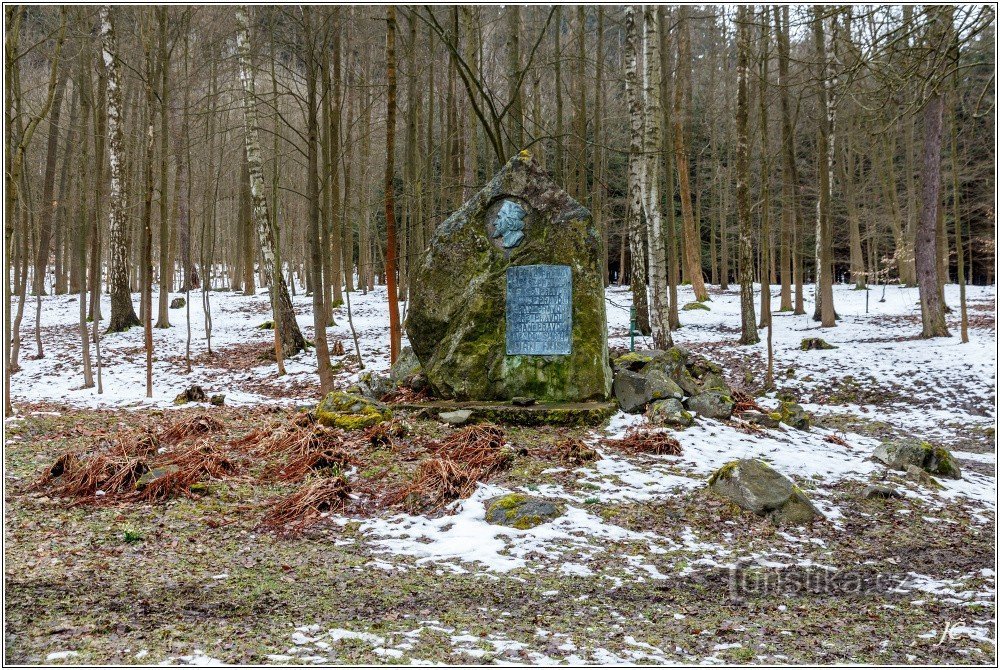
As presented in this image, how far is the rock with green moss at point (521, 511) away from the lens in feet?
16.8

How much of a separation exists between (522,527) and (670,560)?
1068mm

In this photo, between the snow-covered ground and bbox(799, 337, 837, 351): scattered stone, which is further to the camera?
bbox(799, 337, 837, 351): scattered stone

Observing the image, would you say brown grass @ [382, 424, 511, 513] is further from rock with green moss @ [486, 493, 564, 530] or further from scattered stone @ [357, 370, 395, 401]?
scattered stone @ [357, 370, 395, 401]

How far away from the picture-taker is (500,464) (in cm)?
627

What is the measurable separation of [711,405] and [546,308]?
235 centimetres

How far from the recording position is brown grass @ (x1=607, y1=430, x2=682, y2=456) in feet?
22.8

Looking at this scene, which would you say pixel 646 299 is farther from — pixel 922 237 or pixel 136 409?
pixel 136 409

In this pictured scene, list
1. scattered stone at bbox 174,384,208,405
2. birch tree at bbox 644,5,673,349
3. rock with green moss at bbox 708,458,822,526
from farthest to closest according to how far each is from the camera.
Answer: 1. birch tree at bbox 644,5,673,349
2. scattered stone at bbox 174,384,208,405
3. rock with green moss at bbox 708,458,822,526

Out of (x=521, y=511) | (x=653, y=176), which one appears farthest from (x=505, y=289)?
(x=653, y=176)

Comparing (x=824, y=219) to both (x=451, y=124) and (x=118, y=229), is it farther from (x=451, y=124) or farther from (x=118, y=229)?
(x=118, y=229)

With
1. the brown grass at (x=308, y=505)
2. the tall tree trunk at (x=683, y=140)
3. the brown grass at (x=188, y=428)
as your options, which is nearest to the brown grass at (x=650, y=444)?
the brown grass at (x=308, y=505)

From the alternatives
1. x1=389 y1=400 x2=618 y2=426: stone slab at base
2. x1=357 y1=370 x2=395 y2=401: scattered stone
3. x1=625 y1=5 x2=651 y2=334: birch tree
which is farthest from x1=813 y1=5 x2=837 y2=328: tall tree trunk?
x1=357 y1=370 x2=395 y2=401: scattered stone

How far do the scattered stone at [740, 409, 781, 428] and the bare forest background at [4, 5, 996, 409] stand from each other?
3.64 meters

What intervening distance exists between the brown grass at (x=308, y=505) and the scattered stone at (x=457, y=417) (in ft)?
6.55
